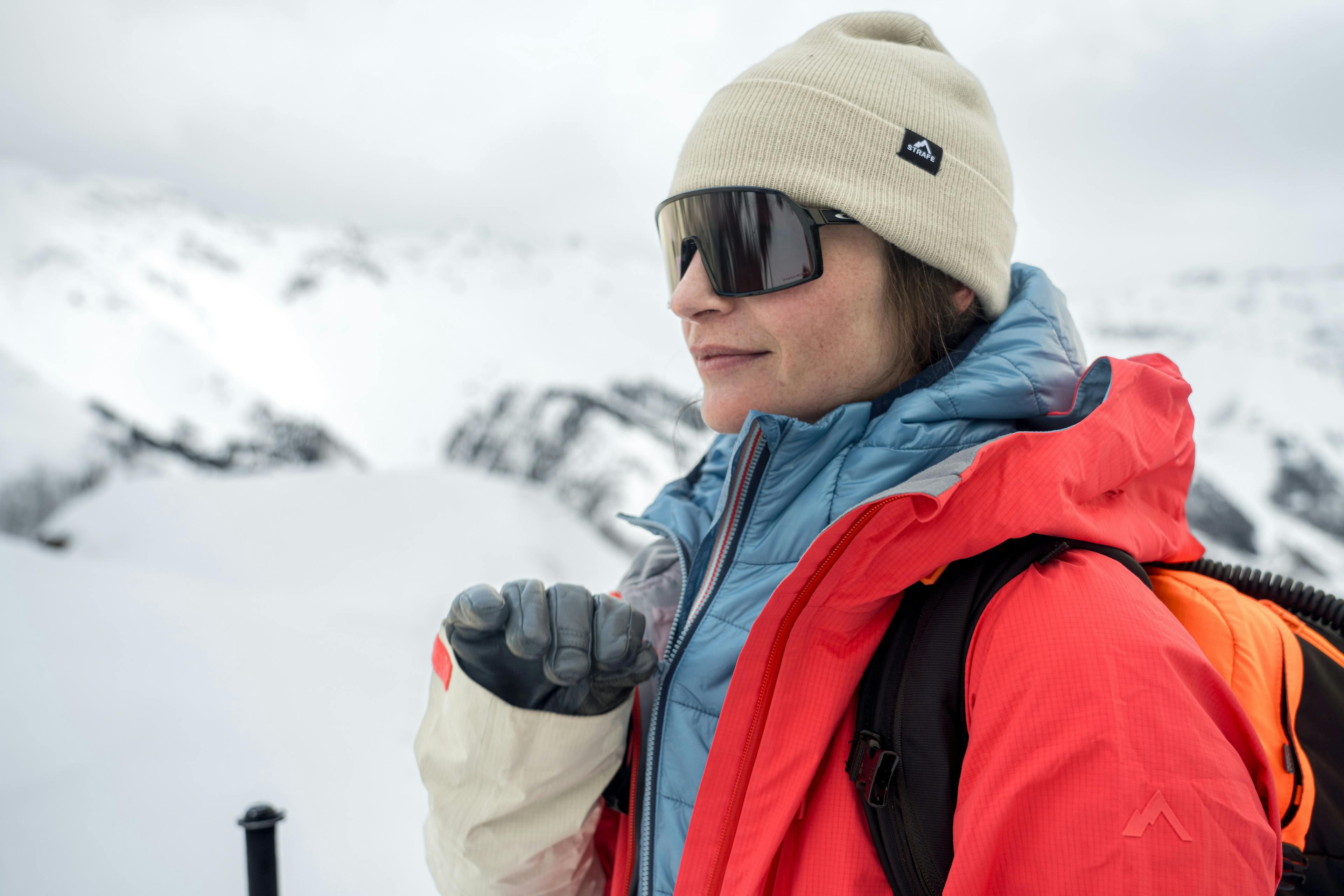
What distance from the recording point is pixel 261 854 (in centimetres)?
169

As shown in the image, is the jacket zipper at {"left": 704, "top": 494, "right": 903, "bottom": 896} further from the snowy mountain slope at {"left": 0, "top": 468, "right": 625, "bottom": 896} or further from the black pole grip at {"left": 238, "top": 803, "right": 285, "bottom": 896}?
the snowy mountain slope at {"left": 0, "top": 468, "right": 625, "bottom": 896}

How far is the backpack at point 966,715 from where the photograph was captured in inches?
33.3

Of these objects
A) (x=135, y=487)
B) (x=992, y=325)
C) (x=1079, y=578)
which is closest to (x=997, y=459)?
(x=1079, y=578)

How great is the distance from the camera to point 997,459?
34.8 inches

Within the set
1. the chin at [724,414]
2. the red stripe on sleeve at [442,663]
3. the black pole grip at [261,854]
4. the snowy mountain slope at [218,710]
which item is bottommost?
the snowy mountain slope at [218,710]

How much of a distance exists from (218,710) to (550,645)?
137 inches

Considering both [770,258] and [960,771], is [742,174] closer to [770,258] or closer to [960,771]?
[770,258]

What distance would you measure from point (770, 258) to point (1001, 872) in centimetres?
92

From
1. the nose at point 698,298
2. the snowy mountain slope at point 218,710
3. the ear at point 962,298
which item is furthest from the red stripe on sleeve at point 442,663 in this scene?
the snowy mountain slope at point 218,710

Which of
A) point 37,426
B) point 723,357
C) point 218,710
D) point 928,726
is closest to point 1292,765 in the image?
point 928,726

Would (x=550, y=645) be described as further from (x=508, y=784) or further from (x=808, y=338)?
(x=808, y=338)

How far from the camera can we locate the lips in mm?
1250

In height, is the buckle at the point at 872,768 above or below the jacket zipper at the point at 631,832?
above

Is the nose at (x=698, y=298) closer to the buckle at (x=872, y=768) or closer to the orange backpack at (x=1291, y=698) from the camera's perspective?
the buckle at (x=872, y=768)
